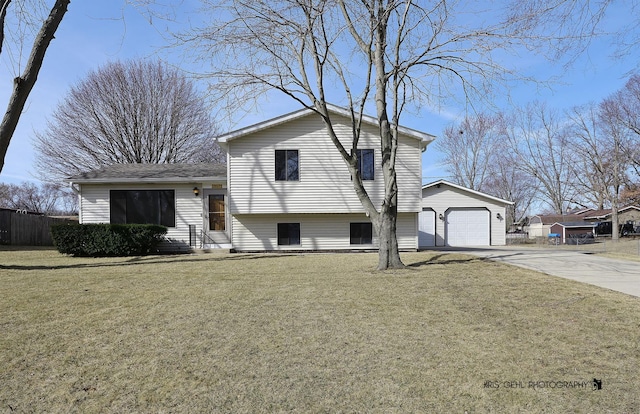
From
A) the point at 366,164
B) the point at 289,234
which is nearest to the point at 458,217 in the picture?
the point at 366,164

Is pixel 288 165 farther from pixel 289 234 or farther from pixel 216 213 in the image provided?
pixel 216 213

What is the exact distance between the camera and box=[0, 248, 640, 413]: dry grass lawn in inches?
119

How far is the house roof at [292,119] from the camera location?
14695mm

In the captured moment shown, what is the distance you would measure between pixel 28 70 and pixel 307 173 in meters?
8.76

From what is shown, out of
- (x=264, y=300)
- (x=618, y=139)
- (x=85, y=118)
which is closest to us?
(x=264, y=300)

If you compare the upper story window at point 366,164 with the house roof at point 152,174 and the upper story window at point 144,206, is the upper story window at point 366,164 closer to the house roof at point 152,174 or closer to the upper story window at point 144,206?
the house roof at point 152,174

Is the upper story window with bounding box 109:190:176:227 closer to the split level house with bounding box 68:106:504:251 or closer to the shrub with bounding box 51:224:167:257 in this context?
the split level house with bounding box 68:106:504:251

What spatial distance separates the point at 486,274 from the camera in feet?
28.6

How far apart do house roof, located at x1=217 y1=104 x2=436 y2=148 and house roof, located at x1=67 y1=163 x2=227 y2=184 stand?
162 centimetres

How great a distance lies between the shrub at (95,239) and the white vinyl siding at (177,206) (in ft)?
6.72

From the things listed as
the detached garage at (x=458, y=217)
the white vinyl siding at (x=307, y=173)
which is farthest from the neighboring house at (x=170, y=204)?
the detached garage at (x=458, y=217)

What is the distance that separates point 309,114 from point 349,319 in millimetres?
11133

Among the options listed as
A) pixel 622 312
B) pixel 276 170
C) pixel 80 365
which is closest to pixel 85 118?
pixel 276 170

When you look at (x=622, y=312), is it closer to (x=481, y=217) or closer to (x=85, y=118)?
(x=481, y=217)
